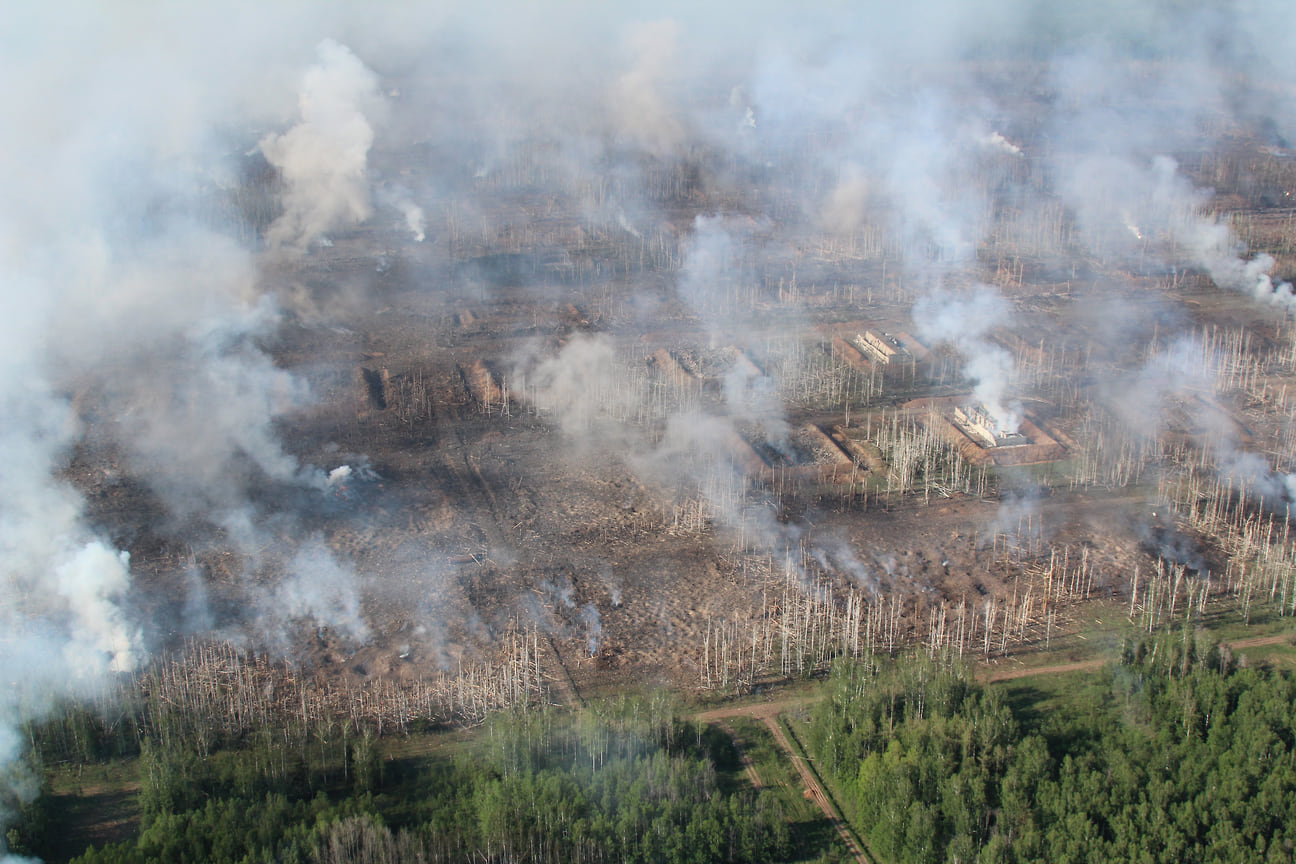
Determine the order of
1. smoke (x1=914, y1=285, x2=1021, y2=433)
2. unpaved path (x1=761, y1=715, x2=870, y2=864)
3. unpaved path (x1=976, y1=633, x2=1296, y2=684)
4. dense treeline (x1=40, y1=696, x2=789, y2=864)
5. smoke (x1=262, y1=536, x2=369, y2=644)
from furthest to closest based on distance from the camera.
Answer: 1. smoke (x1=914, y1=285, x2=1021, y2=433)
2. smoke (x1=262, y1=536, x2=369, y2=644)
3. unpaved path (x1=976, y1=633, x2=1296, y2=684)
4. unpaved path (x1=761, y1=715, x2=870, y2=864)
5. dense treeline (x1=40, y1=696, x2=789, y2=864)

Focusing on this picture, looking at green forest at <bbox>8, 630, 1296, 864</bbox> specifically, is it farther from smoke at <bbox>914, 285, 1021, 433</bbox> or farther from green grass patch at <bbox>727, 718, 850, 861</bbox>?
smoke at <bbox>914, 285, 1021, 433</bbox>

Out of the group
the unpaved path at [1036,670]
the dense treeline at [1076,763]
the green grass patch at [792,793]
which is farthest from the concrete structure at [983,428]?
the green grass patch at [792,793]

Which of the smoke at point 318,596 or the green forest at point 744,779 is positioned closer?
the green forest at point 744,779

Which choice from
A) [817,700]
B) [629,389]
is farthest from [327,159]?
[817,700]

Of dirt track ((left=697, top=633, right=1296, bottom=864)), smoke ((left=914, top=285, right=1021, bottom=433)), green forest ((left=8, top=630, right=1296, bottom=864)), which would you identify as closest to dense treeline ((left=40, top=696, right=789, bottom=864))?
green forest ((left=8, top=630, right=1296, bottom=864))

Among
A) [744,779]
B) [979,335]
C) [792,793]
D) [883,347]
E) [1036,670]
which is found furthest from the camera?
[979,335]

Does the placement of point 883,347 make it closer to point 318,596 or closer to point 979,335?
point 979,335

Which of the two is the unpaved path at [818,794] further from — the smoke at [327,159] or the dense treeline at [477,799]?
the smoke at [327,159]
